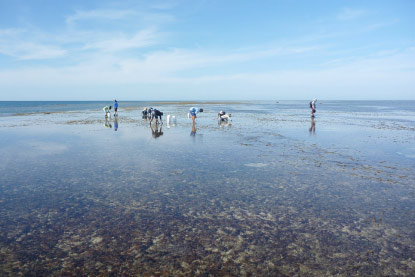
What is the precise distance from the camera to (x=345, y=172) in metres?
10.7

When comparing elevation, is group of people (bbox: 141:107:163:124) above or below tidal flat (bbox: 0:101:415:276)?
above

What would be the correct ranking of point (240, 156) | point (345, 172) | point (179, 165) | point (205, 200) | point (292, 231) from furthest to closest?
1. point (240, 156)
2. point (179, 165)
3. point (345, 172)
4. point (205, 200)
5. point (292, 231)

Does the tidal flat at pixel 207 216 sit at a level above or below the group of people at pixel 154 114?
below

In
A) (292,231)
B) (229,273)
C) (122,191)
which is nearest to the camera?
(229,273)

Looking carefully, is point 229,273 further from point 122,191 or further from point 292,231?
point 122,191

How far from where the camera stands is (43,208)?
714cm

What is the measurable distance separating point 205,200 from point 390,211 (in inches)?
192

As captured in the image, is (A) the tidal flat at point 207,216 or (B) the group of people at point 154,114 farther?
(B) the group of people at point 154,114

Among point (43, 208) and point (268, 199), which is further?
point (268, 199)

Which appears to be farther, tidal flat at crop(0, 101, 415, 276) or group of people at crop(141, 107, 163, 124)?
group of people at crop(141, 107, 163, 124)

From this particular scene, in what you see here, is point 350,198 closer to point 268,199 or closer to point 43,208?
point 268,199

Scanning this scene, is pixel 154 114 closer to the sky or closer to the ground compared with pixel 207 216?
closer to the sky

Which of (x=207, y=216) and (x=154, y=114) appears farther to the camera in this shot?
(x=154, y=114)

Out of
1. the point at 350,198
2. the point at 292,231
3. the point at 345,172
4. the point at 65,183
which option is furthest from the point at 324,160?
the point at 65,183
